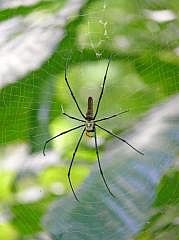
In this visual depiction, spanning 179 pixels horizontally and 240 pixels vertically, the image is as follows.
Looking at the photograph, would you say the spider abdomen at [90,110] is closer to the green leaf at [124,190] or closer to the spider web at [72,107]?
the spider web at [72,107]

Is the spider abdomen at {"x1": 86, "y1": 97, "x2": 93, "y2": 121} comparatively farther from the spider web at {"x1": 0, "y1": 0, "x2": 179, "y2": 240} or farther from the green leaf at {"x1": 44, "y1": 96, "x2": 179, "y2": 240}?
the green leaf at {"x1": 44, "y1": 96, "x2": 179, "y2": 240}

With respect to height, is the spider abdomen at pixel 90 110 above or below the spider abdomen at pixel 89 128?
above

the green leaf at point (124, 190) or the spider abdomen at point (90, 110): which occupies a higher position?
the spider abdomen at point (90, 110)

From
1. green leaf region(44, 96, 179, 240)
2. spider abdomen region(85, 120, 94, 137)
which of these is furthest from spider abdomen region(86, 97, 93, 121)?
green leaf region(44, 96, 179, 240)

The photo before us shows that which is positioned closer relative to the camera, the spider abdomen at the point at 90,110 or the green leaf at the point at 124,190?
the green leaf at the point at 124,190

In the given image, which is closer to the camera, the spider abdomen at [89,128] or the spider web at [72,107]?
the spider web at [72,107]

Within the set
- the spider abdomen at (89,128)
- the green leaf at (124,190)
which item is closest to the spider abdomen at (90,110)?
the spider abdomen at (89,128)

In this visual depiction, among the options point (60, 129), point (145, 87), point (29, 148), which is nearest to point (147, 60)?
point (145, 87)

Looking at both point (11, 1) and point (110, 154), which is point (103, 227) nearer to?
point (110, 154)
